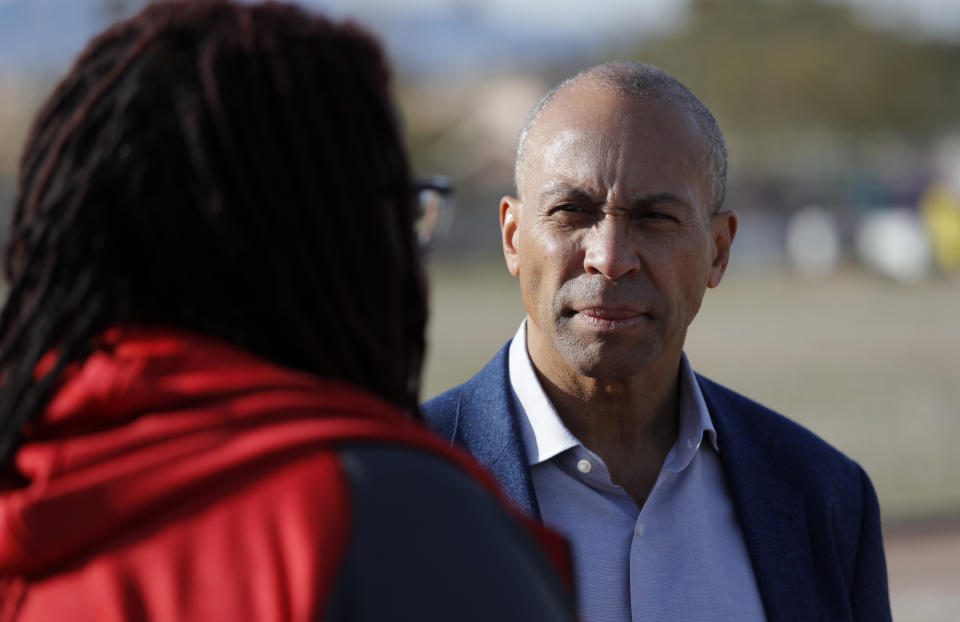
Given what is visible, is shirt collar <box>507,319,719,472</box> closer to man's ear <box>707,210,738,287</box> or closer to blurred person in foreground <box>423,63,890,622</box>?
blurred person in foreground <box>423,63,890,622</box>

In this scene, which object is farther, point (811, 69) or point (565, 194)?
point (811, 69)

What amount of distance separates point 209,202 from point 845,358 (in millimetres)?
16525

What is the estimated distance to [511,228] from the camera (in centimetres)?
295

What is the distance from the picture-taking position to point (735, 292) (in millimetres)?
30688

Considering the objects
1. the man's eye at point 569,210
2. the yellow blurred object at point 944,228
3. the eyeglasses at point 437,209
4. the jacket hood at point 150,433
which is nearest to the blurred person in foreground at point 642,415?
the man's eye at point 569,210

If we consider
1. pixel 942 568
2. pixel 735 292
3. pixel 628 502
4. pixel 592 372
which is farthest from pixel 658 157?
pixel 735 292

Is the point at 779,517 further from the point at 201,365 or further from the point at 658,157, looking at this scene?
the point at 201,365

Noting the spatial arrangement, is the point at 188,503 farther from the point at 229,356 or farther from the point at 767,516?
the point at 767,516

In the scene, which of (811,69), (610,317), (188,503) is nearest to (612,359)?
(610,317)

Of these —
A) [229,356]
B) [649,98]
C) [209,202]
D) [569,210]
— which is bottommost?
[229,356]

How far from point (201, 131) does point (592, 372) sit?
5.08 feet

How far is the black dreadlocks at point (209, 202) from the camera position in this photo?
1.26 meters

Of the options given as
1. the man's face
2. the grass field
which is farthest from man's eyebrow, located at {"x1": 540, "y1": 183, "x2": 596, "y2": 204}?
the grass field

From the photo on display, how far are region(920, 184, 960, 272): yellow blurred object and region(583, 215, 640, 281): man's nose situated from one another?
34.8m
